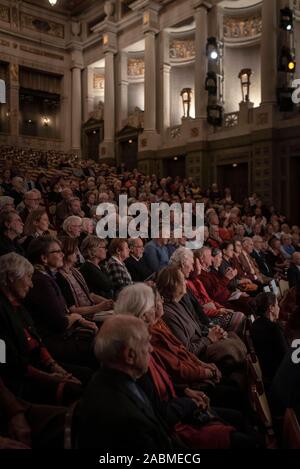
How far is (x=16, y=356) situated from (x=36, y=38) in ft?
57.7

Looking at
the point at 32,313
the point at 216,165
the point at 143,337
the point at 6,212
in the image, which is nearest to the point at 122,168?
the point at 216,165

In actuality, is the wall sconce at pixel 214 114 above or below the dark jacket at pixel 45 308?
above

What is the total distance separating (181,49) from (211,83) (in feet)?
11.3

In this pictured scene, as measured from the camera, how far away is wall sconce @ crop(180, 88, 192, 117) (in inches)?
590

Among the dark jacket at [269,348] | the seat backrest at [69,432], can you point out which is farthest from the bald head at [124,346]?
the dark jacket at [269,348]

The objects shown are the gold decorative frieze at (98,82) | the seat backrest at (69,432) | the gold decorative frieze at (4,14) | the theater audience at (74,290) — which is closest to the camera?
the seat backrest at (69,432)

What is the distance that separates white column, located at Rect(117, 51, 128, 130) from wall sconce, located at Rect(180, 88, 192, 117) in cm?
243

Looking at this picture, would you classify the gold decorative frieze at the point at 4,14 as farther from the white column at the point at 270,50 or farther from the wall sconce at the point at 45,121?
the white column at the point at 270,50

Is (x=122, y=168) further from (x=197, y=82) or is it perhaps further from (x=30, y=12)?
(x=30, y=12)

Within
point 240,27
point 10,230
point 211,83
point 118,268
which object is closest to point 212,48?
point 211,83

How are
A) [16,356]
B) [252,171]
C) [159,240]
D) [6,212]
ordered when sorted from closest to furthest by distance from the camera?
1. [16,356]
2. [6,212]
3. [159,240]
4. [252,171]

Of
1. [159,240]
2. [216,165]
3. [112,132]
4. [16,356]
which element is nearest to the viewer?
[16,356]

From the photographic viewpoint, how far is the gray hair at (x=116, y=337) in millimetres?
1503

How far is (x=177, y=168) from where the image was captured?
559 inches
